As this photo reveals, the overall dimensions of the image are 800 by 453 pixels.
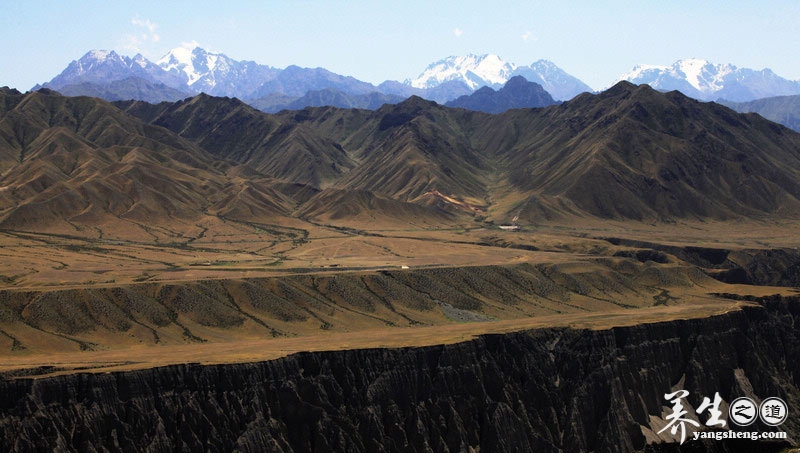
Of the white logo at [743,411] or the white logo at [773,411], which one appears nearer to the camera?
the white logo at [773,411]

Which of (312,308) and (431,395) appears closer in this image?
(431,395)

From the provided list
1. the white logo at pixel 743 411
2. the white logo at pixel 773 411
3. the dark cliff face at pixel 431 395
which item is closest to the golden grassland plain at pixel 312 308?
the dark cliff face at pixel 431 395

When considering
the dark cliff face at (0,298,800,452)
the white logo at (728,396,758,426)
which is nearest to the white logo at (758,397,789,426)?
the white logo at (728,396,758,426)

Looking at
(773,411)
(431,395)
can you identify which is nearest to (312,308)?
(431,395)

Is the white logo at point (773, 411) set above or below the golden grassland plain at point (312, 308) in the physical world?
below

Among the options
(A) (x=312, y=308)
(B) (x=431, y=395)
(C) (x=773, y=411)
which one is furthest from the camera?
(A) (x=312, y=308)

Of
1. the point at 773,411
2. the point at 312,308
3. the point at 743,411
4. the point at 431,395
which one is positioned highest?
the point at 312,308

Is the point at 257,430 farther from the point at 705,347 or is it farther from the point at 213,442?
the point at 705,347

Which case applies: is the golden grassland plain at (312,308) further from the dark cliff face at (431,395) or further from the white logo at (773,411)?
the white logo at (773,411)

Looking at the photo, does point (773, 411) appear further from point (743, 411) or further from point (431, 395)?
point (431, 395)
